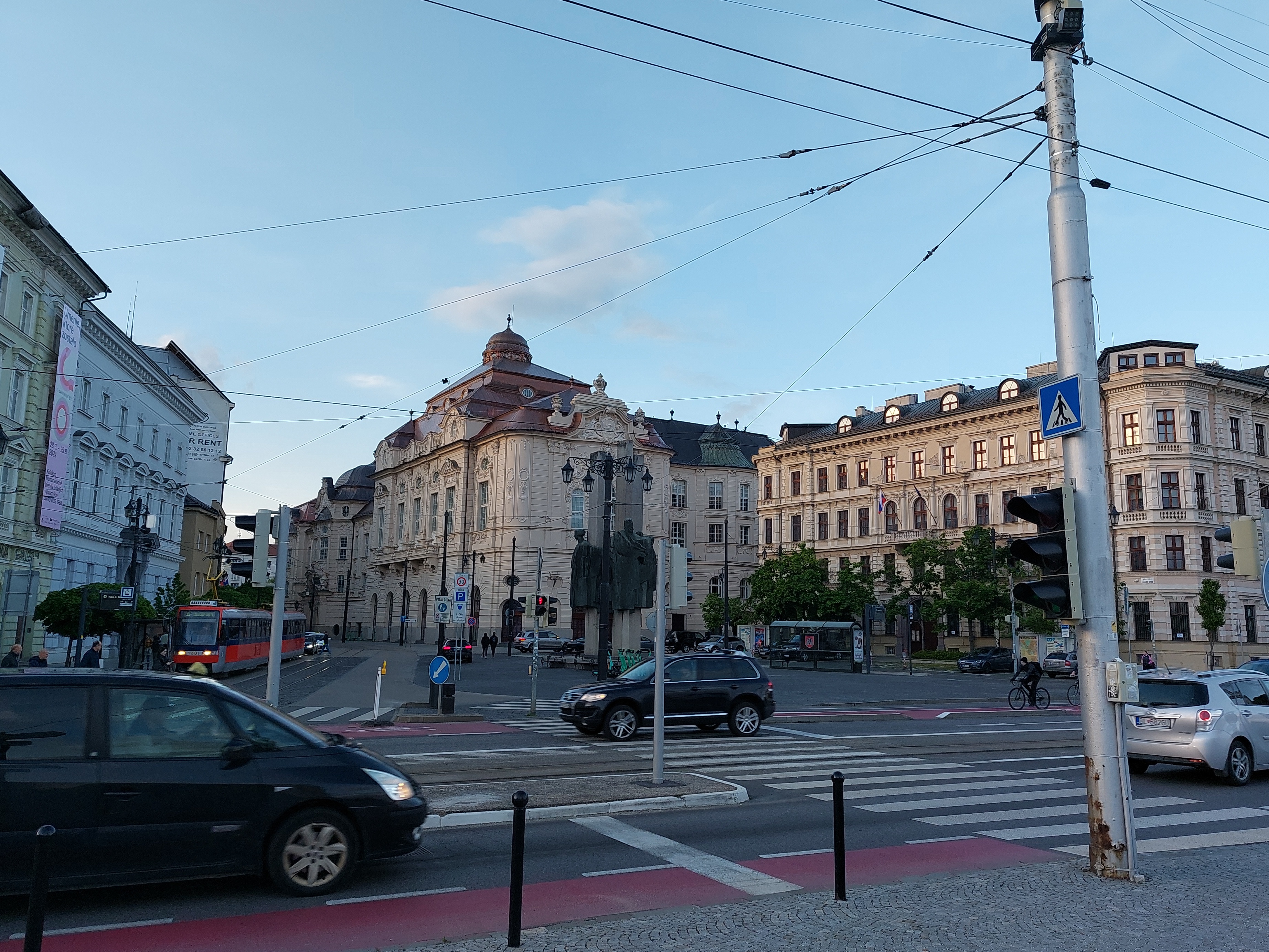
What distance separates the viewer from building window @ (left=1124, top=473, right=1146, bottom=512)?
5719 centimetres

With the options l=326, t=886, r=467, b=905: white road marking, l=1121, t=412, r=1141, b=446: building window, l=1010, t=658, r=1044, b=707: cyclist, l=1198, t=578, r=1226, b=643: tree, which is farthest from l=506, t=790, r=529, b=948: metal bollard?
l=1121, t=412, r=1141, b=446: building window

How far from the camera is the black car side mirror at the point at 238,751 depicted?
6934 millimetres

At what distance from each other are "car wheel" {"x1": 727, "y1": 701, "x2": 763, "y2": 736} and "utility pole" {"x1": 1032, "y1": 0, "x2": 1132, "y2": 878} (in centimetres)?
1147

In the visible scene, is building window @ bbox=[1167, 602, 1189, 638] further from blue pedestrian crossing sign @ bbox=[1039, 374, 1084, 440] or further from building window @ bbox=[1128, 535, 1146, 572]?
blue pedestrian crossing sign @ bbox=[1039, 374, 1084, 440]

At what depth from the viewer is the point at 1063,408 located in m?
7.93

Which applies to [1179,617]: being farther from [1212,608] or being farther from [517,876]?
[517,876]

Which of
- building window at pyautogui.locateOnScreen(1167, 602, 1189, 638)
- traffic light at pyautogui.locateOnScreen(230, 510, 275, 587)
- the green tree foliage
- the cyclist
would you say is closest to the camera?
traffic light at pyautogui.locateOnScreen(230, 510, 275, 587)

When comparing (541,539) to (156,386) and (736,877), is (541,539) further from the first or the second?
(736,877)

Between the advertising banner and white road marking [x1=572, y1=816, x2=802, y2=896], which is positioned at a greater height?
the advertising banner

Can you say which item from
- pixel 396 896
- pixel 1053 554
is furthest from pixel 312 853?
pixel 1053 554

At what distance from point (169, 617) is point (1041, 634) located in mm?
46058

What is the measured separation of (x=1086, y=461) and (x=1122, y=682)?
173 centimetres

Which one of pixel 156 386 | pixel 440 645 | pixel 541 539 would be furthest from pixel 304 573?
pixel 440 645

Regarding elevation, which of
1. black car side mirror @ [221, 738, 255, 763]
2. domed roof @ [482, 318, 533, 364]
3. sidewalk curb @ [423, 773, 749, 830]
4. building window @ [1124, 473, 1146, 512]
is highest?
domed roof @ [482, 318, 533, 364]
